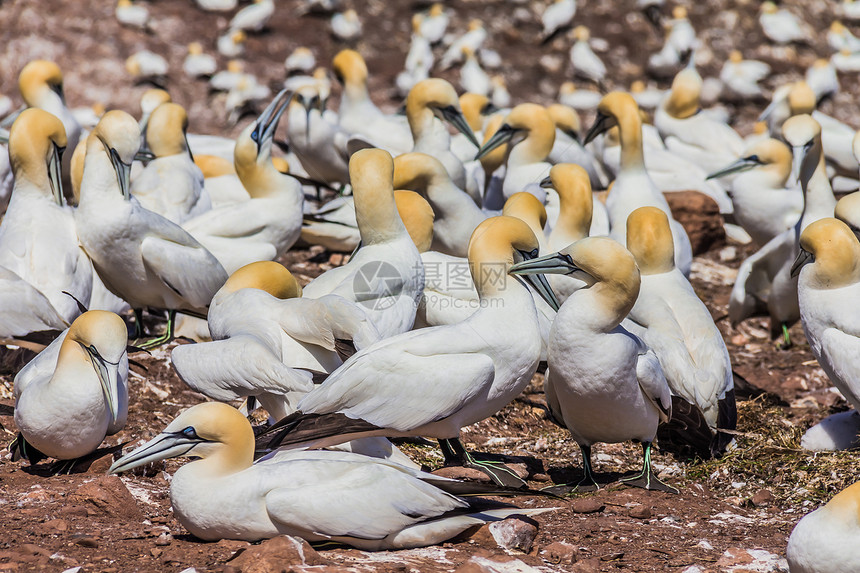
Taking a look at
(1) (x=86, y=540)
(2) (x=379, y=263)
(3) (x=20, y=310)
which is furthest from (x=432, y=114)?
(1) (x=86, y=540)

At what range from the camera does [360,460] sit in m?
3.82

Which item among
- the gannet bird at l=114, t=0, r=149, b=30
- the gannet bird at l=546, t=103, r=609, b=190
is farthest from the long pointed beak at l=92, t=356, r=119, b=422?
the gannet bird at l=114, t=0, r=149, b=30

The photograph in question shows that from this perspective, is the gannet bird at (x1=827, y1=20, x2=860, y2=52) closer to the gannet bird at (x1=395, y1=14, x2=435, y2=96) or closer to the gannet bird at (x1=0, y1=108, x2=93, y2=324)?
the gannet bird at (x1=395, y1=14, x2=435, y2=96)

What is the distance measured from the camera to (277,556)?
11.0 ft

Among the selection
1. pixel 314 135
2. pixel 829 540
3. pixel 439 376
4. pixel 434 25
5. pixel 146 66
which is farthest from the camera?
pixel 434 25

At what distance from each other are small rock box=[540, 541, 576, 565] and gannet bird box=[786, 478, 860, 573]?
740 millimetres

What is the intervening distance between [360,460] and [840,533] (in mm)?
1642

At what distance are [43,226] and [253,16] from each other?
12.9 m

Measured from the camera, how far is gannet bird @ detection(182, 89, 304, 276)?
7.16 metres

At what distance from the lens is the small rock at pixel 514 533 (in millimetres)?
3832

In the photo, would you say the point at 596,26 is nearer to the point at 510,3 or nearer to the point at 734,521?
the point at 510,3

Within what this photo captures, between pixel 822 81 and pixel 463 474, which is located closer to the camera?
pixel 463 474

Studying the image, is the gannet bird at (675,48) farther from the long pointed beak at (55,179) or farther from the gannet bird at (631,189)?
the long pointed beak at (55,179)

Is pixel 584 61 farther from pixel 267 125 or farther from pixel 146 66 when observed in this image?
pixel 267 125
